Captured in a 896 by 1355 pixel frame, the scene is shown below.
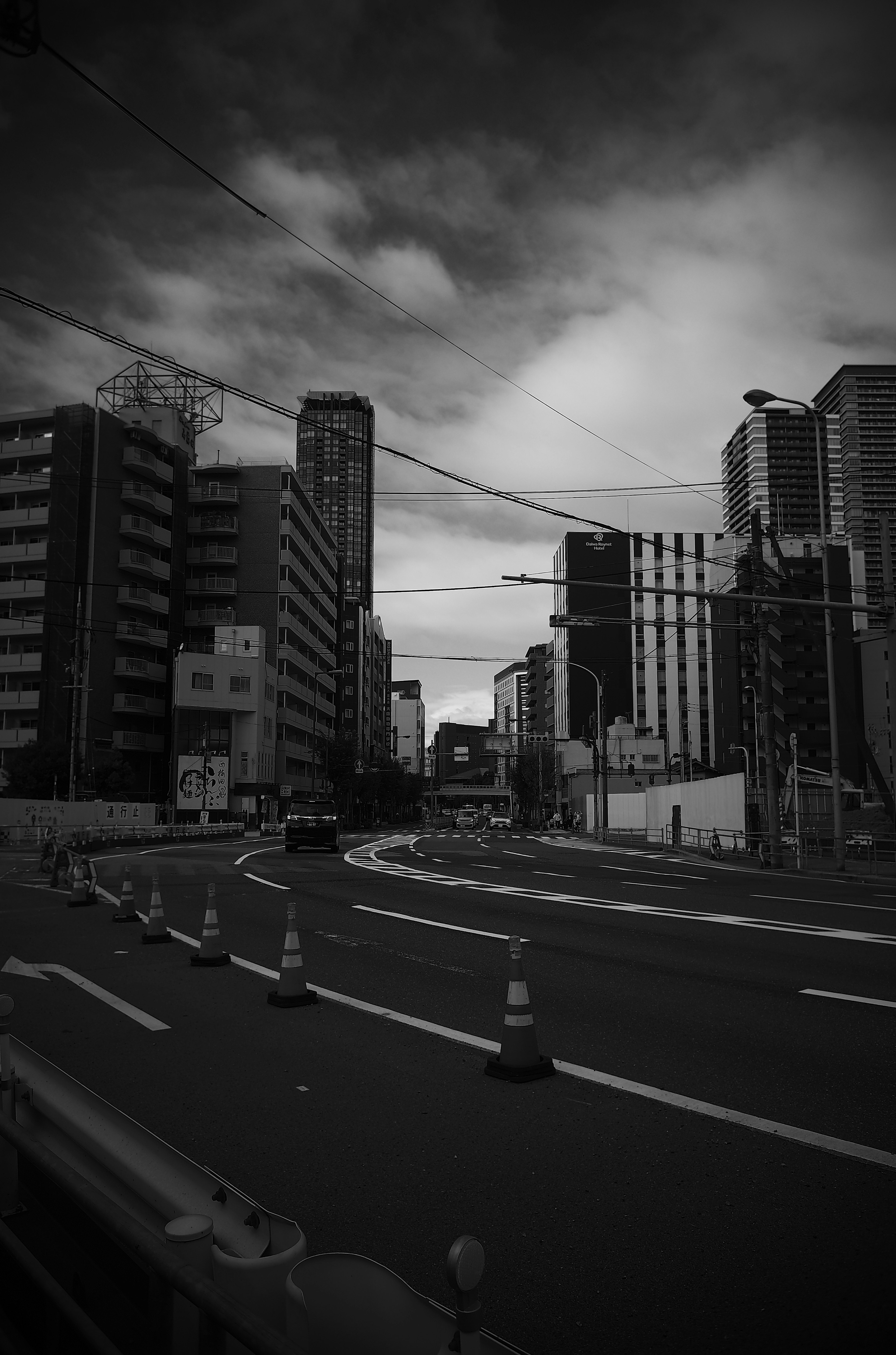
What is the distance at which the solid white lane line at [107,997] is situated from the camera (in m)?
7.63

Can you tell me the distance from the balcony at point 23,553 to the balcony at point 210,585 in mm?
13782

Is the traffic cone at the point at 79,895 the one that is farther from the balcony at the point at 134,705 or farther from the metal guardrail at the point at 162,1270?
the balcony at the point at 134,705

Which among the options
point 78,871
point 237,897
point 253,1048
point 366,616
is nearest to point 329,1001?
point 253,1048

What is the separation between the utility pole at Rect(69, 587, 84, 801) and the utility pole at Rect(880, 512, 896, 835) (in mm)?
43038

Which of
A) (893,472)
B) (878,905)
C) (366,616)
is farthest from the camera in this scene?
(366,616)

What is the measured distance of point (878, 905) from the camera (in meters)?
17.0

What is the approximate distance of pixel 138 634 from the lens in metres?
70.9

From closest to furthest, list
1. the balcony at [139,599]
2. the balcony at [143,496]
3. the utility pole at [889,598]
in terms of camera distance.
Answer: the utility pole at [889,598]
the balcony at [139,599]
the balcony at [143,496]

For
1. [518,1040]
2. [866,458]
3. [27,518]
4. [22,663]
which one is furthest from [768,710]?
[866,458]

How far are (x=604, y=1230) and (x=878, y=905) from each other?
1505cm

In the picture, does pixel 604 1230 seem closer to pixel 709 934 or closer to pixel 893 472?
pixel 709 934

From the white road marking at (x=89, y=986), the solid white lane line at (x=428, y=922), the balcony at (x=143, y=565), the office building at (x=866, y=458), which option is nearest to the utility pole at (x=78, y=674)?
the balcony at (x=143, y=565)

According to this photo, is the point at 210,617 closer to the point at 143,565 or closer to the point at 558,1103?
the point at 143,565

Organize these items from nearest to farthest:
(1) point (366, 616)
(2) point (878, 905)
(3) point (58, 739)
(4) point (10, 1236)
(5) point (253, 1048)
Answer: (4) point (10, 1236), (5) point (253, 1048), (2) point (878, 905), (3) point (58, 739), (1) point (366, 616)
